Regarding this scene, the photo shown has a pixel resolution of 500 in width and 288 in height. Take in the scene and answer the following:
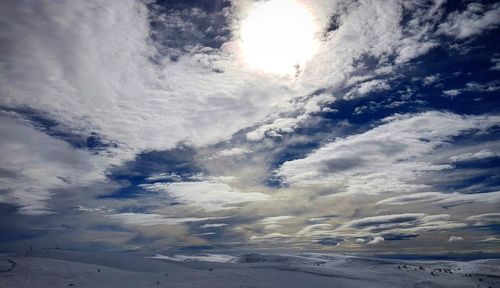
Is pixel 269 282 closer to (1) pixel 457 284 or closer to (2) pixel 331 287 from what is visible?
(2) pixel 331 287

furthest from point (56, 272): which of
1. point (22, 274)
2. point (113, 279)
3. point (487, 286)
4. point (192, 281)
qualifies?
point (487, 286)

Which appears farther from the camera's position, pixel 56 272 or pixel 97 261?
pixel 97 261

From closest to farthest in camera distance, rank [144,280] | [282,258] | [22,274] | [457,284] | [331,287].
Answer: [22,274]
[144,280]
[331,287]
[457,284]
[282,258]

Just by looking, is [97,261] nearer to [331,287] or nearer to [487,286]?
[331,287]

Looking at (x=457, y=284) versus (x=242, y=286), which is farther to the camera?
(x=457, y=284)

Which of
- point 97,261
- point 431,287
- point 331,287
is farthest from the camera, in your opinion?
point 97,261

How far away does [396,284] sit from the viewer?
1129 inches

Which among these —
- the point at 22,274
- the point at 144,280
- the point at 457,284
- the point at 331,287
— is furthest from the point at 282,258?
the point at 22,274

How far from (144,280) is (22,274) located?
8.27 metres

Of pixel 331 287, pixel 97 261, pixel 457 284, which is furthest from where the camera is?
pixel 97 261

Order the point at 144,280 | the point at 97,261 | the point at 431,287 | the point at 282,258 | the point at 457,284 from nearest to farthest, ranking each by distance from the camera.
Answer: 1. the point at 144,280
2. the point at 431,287
3. the point at 457,284
4. the point at 97,261
5. the point at 282,258

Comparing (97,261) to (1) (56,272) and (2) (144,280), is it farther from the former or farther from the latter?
(2) (144,280)

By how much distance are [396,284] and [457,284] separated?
8.25 metres

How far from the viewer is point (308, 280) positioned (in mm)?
28562
